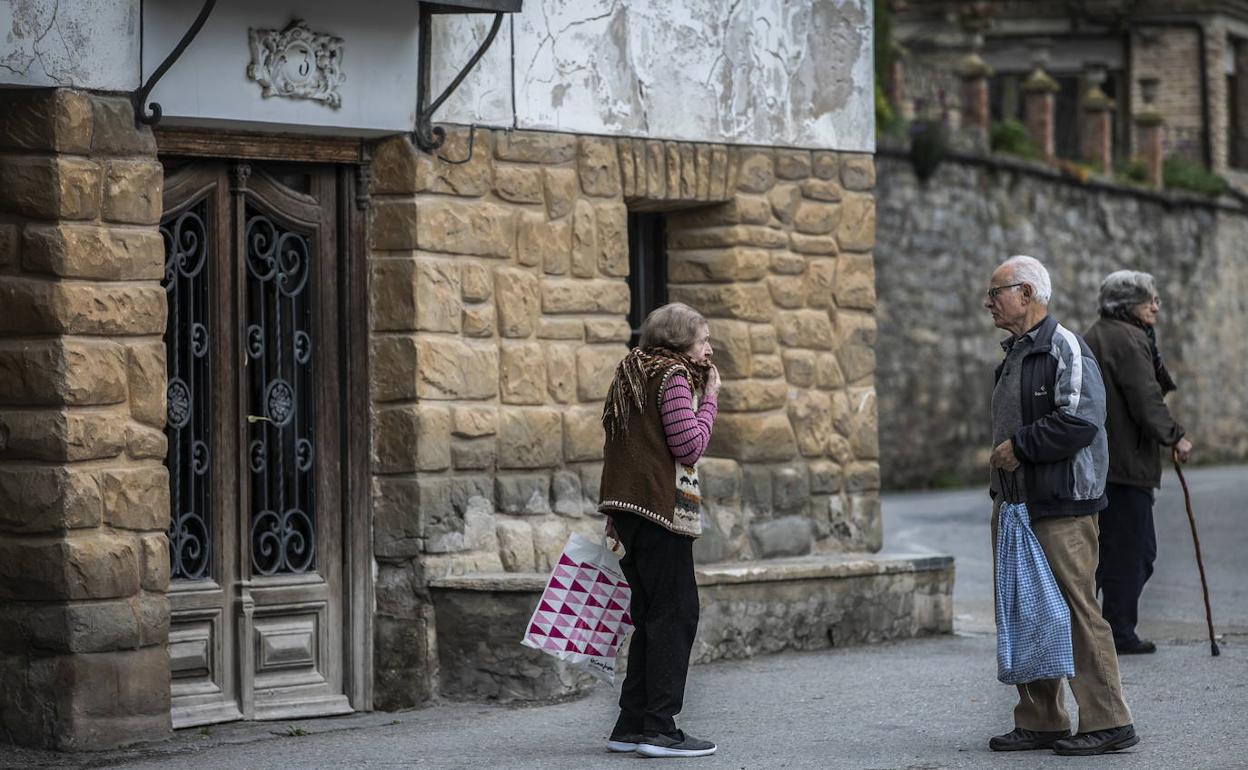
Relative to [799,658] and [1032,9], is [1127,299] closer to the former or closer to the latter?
[799,658]

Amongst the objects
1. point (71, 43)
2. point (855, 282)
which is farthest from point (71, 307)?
point (855, 282)

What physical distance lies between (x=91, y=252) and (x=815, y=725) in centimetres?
330

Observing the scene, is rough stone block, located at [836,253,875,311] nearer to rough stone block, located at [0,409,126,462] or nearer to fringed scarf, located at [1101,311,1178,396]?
fringed scarf, located at [1101,311,1178,396]

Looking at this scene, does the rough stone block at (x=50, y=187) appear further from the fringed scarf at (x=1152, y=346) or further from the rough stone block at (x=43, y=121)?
the fringed scarf at (x=1152, y=346)

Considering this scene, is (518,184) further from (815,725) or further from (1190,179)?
(1190,179)

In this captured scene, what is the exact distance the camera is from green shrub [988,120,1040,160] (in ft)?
78.0

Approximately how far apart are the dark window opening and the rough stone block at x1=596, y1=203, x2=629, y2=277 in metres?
0.70

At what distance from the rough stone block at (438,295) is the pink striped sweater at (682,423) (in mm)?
1830

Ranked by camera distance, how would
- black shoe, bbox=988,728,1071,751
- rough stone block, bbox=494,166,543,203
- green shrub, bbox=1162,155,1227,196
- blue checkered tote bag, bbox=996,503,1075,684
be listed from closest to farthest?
blue checkered tote bag, bbox=996,503,1075,684 → black shoe, bbox=988,728,1071,751 → rough stone block, bbox=494,166,543,203 → green shrub, bbox=1162,155,1227,196

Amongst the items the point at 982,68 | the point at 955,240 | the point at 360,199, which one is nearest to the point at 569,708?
the point at 360,199

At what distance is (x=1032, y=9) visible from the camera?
31797mm

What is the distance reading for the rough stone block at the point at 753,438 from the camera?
10242 mm

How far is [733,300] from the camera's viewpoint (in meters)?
10.1

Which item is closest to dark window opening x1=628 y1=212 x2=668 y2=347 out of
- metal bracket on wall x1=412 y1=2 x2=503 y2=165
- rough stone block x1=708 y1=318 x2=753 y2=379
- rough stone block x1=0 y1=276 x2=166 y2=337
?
rough stone block x1=708 y1=318 x2=753 y2=379
